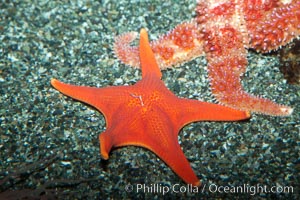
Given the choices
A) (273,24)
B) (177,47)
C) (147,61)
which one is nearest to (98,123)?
(147,61)

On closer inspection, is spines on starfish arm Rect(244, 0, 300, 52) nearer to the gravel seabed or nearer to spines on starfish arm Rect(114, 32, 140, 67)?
the gravel seabed

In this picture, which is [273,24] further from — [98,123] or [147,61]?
[98,123]

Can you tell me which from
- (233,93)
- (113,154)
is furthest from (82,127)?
(233,93)

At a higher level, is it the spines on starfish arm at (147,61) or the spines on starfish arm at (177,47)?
the spines on starfish arm at (177,47)

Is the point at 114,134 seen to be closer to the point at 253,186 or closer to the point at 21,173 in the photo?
the point at 21,173

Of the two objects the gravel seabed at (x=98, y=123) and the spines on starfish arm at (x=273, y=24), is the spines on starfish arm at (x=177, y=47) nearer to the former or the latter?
the gravel seabed at (x=98, y=123)

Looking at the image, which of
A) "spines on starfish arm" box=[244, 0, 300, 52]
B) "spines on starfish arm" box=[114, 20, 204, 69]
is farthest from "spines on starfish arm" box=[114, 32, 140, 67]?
"spines on starfish arm" box=[244, 0, 300, 52]

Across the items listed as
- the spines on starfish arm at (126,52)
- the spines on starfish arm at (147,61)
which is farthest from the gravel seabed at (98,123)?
the spines on starfish arm at (147,61)

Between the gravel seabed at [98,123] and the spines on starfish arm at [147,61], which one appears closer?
the gravel seabed at [98,123]
